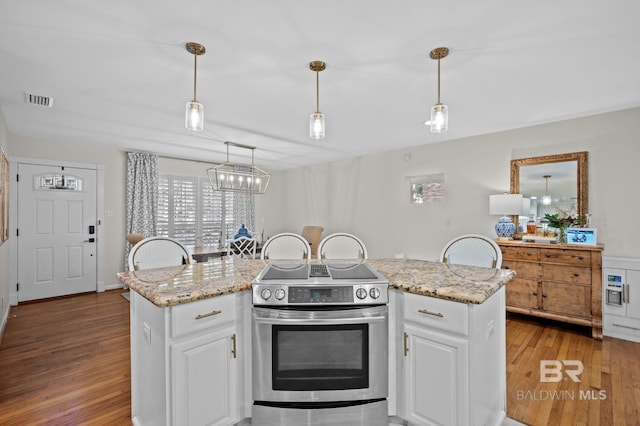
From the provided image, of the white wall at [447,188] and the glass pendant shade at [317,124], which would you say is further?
the white wall at [447,188]

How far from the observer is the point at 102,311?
401 centimetres

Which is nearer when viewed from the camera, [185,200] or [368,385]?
[368,385]

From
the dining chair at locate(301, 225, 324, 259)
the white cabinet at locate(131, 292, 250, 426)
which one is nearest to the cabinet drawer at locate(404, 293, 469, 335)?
the white cabinet at locate(131, 292, 250, 426)

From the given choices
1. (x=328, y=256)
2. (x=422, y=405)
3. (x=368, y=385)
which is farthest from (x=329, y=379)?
(x=328, y=256)

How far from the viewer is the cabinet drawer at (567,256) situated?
321cm

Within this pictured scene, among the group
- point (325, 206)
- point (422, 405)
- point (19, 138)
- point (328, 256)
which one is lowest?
point (422, 405)

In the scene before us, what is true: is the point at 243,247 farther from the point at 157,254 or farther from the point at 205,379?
the point at 205,379

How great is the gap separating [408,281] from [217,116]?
2910 millimetres

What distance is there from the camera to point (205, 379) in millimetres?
1514

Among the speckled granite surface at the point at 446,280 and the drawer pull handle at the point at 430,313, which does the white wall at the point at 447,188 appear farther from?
the drawer pull handle at the point at 430,313

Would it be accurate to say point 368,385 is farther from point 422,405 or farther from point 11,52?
point 11,52

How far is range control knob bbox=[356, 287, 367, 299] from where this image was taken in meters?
1.61

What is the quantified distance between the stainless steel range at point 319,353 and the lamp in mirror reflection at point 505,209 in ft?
9.93

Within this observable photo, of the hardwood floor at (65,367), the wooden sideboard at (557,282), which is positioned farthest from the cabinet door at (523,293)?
the hardwood floor at (65,367)
